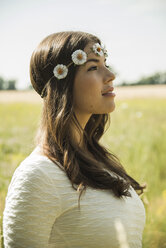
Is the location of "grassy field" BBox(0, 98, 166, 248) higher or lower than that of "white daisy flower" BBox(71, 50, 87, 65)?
lower

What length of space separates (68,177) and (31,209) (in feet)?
0.81

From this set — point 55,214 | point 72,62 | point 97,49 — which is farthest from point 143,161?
point 55,214

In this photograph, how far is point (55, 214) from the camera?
139 cm

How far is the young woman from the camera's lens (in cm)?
136

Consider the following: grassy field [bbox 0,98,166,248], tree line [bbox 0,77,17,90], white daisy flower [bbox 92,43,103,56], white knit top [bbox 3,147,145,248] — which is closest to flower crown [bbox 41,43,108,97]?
white daisy flower [bbox 92,43,103,56]

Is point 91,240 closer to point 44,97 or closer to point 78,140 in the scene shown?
point 78,140

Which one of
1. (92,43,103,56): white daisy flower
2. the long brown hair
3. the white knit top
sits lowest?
the white knit top

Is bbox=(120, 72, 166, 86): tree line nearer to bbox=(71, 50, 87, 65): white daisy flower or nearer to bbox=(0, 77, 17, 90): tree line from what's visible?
bbox=(0, 77, 17, 90): tree line

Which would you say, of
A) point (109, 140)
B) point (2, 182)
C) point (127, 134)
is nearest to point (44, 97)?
point (2, 182)

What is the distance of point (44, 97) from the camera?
1787 millimetres

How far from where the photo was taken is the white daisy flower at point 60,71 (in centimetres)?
167

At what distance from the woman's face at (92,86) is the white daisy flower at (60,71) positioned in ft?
0.26

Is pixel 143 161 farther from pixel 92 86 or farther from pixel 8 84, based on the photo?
pixel 8 84

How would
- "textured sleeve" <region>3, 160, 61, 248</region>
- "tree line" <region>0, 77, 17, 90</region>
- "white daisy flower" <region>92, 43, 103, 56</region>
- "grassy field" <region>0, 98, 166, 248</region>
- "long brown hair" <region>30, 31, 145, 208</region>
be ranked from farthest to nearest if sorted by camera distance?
"tree line" <region>0, 77, 17, 90</region> → "grassy field" <region>0, 98, 166, 248</region> → "white daisy flower" <region>92, 43, 103, 56</region> → "long brown hair" <region>30, 31, 145, 208</region> → "textured sleeve" <region>3, 160, 61, 248</region>
